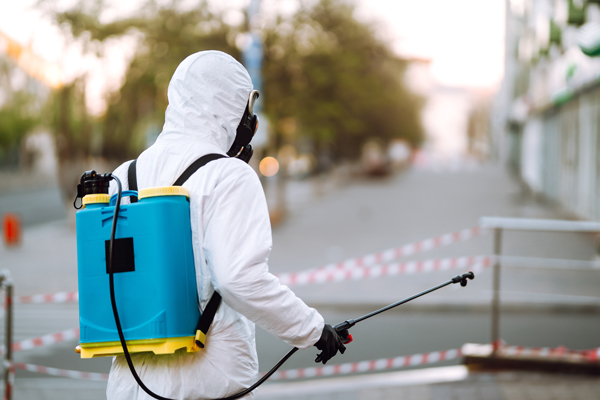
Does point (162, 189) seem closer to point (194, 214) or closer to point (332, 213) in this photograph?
point (194, 214)

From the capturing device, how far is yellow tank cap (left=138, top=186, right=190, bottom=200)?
6.35ft

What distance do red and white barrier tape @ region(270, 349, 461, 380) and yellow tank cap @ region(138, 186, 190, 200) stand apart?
151 inches

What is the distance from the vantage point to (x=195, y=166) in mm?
2072

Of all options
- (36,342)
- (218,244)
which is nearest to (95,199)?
Result: (218,244)

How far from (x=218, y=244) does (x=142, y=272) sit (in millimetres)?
240

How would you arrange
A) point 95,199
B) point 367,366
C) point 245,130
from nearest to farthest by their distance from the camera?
point 95,199 → point 245,130 → point 367,366

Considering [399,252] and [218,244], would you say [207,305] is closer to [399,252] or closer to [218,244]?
[218,244]

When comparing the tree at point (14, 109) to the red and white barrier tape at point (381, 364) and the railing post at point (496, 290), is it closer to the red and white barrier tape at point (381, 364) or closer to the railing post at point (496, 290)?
the red and white barrier tape at point (381, 364)

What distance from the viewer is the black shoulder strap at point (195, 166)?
6.78 ft

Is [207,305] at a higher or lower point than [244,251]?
lower

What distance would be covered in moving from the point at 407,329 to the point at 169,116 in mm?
5512

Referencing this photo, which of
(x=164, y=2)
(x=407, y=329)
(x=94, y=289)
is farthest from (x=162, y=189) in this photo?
(x=164, y=2)

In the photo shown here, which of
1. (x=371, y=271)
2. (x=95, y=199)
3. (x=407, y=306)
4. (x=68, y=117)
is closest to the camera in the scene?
(x=95, y=199)

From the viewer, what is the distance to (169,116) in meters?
2.26
